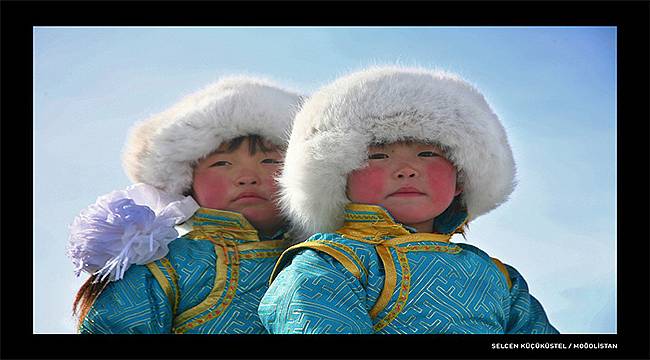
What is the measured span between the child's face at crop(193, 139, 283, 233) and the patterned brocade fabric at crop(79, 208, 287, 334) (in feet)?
0.18

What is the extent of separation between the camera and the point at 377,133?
2.74m

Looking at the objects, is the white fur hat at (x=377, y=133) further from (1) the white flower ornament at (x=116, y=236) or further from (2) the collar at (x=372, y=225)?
(1) the white flower ornament at (x=116, y=236)

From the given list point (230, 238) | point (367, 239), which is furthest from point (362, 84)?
point (230, 238)

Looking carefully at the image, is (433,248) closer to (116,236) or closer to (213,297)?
(213,297)

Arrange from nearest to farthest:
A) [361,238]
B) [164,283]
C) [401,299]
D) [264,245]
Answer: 1. [401,299]
2. [361,238]
3. [164,283]
4. [264,245]

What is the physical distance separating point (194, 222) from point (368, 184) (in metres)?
0.76

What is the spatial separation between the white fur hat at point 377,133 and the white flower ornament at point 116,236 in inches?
17.9

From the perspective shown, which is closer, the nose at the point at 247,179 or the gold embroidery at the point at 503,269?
the gold embroidery at the point at 503,269

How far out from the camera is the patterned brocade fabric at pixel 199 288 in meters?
2.81

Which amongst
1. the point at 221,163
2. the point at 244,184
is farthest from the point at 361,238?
the point at 221,163

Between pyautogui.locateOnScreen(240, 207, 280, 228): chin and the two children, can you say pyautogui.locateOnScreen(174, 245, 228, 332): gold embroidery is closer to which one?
the two children

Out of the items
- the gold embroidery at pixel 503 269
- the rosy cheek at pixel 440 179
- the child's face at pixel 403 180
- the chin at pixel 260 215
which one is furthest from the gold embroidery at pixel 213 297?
the gold embroidery at pixel 503 269

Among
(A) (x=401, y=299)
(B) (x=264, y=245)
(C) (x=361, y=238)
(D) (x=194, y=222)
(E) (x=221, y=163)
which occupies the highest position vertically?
(E) (x=221, y=163)

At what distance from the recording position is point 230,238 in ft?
10.3
